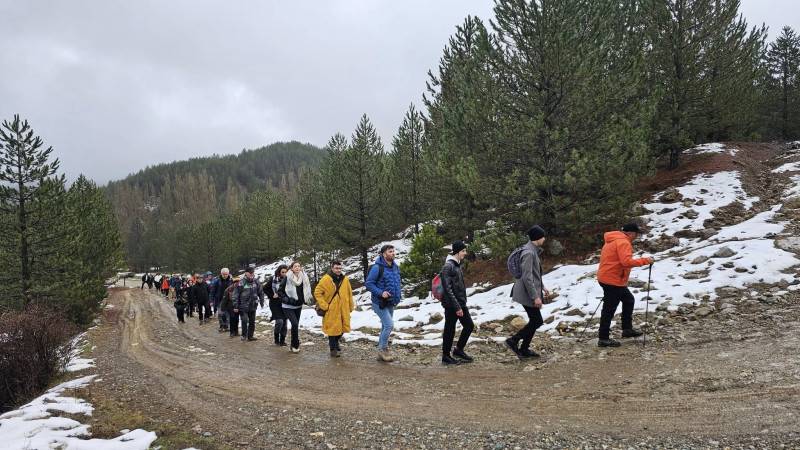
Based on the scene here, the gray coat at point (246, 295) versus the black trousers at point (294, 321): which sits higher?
the gray coat at point (246, 295)

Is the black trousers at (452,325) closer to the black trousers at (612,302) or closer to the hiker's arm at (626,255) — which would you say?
the black trousers at (612,302)

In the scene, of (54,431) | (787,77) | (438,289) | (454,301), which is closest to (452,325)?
(454,301)

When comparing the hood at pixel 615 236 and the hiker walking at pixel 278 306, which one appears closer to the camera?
the hood at pixel 615 236

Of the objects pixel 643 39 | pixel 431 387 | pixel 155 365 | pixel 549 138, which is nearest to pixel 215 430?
pixel 431 387

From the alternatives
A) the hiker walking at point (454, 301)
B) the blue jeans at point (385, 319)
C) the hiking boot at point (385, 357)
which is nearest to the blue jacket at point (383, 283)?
the blue jeans at point (385, 319)

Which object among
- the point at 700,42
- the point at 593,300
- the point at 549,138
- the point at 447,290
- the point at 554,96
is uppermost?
the point at 700,42

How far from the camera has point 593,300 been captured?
9.12m

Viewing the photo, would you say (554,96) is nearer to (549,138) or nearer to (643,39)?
(549,138)

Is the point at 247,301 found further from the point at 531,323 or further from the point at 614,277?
the point at 614,277

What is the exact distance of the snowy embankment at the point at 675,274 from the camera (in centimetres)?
838

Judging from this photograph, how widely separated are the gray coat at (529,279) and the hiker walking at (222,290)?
34.3ft

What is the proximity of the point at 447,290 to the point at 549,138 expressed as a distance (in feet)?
24.6

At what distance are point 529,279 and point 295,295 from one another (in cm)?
519

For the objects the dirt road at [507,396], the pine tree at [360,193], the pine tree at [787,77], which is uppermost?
the pine tree at [787,77]
